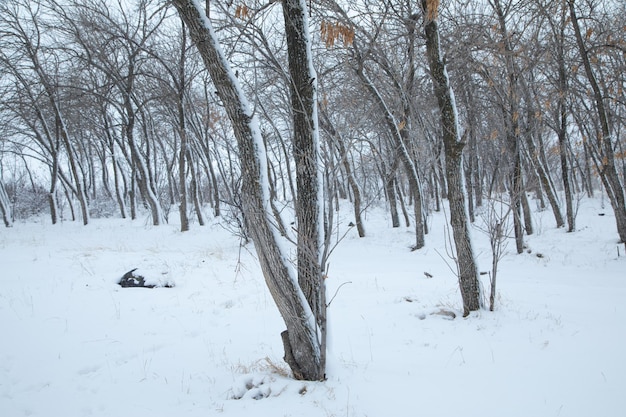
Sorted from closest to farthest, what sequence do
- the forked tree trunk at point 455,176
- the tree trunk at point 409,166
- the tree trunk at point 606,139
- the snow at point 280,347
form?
1. the snow at point 280,347
2. the forked tree trunk at point 455,176
3. the tree trunk at point 606,139
4. the tree trunk at point 409,166

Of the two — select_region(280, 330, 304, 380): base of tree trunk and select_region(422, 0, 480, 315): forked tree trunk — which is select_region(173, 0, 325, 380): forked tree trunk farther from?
select_region(422, 0, 480, 315): forked tree trunk

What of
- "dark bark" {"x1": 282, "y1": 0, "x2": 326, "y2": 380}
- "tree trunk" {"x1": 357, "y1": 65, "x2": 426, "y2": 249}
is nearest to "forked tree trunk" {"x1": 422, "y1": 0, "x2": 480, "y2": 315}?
"dark bark" {"x1": 282, "y1": 0, "x2": 326, "y2": 380}

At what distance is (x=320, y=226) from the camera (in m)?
3.02

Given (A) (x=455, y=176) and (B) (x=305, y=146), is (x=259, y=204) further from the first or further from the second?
(A) (x=455, y=176)

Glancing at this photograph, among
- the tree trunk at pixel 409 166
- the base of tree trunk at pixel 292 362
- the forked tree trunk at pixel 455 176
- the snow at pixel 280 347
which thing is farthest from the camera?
the tree trunk at pixel 409 166

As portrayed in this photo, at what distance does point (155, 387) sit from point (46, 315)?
9.12 ft

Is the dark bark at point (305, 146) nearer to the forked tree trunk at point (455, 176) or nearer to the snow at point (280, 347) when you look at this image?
the snow at point (280, 347)

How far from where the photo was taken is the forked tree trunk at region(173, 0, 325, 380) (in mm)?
2726

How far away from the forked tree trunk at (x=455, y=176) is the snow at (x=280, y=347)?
41 centimetres

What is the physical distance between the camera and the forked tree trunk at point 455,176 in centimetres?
449

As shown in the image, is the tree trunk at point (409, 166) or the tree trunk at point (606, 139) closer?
the tree trunk at point (606, 139)

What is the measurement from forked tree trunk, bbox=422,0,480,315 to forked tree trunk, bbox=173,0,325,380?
8.52 ft

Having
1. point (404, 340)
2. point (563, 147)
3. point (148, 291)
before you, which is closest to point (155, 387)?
point (404, 340)

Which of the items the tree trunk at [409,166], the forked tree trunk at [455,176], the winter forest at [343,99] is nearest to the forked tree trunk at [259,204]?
the winter forest at [343,99]
